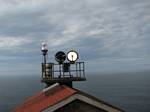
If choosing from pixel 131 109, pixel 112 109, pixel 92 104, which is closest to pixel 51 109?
pixel 92 104

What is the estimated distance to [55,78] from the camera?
23906 millimetres

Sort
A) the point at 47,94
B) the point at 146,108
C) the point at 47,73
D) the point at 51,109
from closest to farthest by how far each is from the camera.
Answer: the point at 51,109 < the point at 47,94 < the point at 47,73 < the point at 146,108

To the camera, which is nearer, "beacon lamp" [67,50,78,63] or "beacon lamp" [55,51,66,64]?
"beacon lamp" [67,50,78,63]

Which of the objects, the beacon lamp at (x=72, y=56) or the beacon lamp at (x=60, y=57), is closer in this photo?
the beacon lamp at (x=72, y=56)

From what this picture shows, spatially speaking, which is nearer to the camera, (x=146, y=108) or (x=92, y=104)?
(x=92, y=104)

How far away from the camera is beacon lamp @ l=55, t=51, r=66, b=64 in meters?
24.4

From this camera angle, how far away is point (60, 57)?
2444 cm

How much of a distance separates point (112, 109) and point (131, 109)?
98832 mm

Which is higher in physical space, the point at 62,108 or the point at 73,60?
the point at 73,60

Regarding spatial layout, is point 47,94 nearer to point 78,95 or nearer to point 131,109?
point 78,95

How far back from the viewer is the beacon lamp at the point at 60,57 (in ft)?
80.0

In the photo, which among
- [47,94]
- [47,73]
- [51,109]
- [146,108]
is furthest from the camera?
[146,108]

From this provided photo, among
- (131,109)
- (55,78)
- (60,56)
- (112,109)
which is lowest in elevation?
(131,109)

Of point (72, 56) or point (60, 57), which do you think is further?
point (60, 57)
